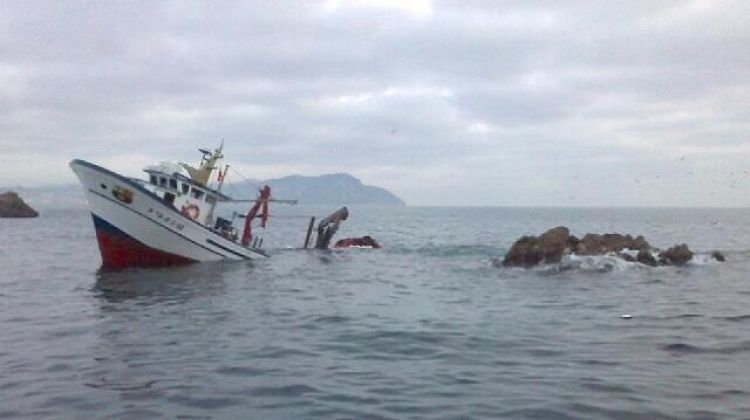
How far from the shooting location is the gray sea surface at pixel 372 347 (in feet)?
36.1

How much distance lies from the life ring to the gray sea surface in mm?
5318

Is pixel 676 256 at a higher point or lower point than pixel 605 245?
lower

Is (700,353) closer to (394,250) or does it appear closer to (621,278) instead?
(621,278)

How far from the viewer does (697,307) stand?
2192 centimetres

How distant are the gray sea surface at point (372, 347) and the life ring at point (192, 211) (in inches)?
209

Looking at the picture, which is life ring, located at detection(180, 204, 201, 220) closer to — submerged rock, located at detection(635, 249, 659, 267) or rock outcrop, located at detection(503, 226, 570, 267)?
rock outcrop, located at detection(503, 226, 570, 267)

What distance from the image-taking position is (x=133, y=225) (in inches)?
1266

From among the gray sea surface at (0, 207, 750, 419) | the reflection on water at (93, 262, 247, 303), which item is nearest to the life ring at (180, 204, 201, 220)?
the reflection on water at (93, 262, 247, 303)

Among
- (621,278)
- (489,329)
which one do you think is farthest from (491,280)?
(489,329)

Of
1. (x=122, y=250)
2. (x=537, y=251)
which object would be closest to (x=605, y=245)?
(x=537, y=251)

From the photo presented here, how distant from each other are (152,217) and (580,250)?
22.5 meters

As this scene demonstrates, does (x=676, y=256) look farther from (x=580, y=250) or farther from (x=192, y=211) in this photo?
(x=192, y=211)

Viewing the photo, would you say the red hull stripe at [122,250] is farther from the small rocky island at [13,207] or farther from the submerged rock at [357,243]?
the small rocky island at [13,207]

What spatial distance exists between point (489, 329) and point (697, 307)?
842 centimetres
